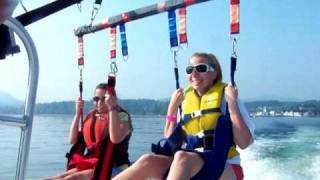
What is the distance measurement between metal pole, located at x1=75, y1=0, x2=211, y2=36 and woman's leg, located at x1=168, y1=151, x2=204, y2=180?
1.16m

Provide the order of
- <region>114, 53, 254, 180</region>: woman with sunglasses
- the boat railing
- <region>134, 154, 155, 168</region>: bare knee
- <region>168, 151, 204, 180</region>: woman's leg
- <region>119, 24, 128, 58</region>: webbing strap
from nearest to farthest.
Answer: the boat railing
<region>168, 151, 204, 180</region>: woman's leg
<region>114, 53, 254, 180</region>: woman with sunglasses
<region>134, 154, 155, 168</region>: bare knee
<region>119, 24, 128, 58</region>: webbing strap

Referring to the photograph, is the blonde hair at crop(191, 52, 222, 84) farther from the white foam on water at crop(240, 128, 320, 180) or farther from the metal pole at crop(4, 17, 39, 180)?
the white foam on water at crop(240, 128, 320, 180)

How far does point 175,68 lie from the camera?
3275mm

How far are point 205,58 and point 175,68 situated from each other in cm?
22

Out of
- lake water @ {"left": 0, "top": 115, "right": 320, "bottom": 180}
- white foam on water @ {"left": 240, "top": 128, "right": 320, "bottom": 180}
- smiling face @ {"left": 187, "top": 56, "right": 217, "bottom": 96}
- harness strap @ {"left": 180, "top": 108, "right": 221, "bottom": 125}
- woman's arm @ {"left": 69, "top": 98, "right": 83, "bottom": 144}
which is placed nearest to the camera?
harness strap @ {"left": 180, "top": 108, "right": 221, "bottom": 125}

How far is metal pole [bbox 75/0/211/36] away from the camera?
11.6 ft

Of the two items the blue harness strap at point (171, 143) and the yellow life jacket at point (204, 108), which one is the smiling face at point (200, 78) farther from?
the blue harness strap at point (171, 143)

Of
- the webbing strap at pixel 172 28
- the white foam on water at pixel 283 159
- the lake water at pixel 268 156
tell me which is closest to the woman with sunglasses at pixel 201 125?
the webbing strap at pixel 172 28

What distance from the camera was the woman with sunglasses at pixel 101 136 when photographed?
148 inches

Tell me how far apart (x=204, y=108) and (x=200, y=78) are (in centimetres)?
22

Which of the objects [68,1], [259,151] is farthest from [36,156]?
[68,1]

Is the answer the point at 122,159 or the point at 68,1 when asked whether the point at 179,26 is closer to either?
the point at 122,159

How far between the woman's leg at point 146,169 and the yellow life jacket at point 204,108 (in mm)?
333

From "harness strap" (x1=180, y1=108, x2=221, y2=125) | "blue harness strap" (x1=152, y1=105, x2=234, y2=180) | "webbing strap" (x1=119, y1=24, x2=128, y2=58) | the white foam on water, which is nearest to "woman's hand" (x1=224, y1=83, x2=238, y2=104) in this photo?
"blue harness strap" (x1=152, y1=105, x2=234, y2=180)
